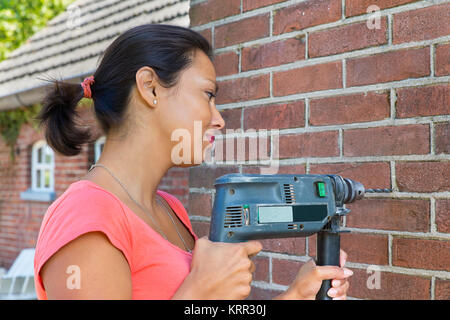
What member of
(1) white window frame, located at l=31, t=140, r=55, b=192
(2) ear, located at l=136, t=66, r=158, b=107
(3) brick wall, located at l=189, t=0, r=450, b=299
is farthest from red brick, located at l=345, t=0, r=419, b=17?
(1) white window frame, located at l=31, t=140, r=55, b=192

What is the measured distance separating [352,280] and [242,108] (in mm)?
833

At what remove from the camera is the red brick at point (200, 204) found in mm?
2176

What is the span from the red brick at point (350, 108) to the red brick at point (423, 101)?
51 millimetres

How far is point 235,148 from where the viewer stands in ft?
6.83

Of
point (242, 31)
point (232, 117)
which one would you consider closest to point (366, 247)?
point (232, 117)

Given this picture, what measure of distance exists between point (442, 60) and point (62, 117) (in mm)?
1265

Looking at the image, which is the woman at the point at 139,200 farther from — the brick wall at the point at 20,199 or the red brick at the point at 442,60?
the brick wall at the point at 20,199

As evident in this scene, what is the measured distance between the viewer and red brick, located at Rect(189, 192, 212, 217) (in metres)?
2.18

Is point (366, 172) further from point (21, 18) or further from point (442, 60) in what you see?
point (21, 18)

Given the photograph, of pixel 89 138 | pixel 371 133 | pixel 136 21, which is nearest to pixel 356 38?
pixel 371 133

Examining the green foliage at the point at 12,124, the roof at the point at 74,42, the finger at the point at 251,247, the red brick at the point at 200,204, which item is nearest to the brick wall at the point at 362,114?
the red brick at the point at 200,204

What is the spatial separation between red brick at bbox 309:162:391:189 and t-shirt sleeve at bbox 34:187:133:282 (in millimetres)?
834

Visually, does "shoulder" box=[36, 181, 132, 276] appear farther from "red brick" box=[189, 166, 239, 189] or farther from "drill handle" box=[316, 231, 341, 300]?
"red brick" box=[189, 166, 239, 189]
